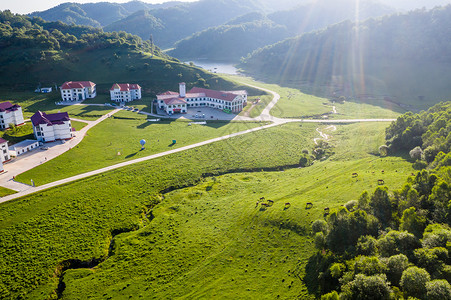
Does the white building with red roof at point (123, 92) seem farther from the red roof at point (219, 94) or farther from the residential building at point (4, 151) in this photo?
the residential building at point (4, 151)

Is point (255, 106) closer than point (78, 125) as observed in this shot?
No

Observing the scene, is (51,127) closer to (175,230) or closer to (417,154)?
(175,230)

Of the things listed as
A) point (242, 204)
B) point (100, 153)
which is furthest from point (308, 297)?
point (100, 153)

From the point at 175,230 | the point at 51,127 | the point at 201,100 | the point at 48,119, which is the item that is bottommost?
the point at 175,230

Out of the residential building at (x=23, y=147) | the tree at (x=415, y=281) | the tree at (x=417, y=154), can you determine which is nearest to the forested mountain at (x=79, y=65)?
the residential building at (x=23, y=147)

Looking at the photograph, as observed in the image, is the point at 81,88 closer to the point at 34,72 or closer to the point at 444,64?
the point at 34,72

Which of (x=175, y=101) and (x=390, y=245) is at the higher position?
(x=175, y=101)

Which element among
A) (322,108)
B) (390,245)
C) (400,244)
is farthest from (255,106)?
(400,244)
